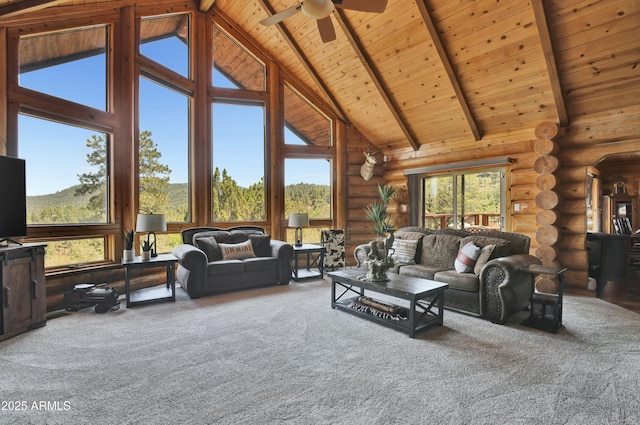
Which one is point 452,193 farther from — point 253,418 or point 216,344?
point 253,418

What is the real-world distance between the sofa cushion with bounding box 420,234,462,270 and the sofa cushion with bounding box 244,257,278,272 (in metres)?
2.37

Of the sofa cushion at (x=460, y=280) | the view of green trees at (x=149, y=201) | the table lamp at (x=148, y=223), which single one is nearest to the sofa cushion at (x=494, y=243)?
the sofa cushion at (x=460, y=280)

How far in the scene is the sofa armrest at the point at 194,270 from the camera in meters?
4.68

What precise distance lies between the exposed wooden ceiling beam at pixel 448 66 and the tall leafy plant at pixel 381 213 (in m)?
2.13

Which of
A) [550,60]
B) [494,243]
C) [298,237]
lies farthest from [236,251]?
[550,60]

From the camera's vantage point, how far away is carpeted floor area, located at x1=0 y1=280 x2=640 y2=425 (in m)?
2.07

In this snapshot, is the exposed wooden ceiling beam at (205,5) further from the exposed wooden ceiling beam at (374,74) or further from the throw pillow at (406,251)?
the throw pillow at (406,251)

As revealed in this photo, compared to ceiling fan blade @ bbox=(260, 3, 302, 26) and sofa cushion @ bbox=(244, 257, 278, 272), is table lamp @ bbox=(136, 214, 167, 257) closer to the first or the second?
sofa cushion @ bbox=(244, 257, 278, 272)

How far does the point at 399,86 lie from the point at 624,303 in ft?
15.3

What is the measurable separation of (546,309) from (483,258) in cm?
82

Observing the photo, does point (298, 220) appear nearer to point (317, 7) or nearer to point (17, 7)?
point (317, 7)

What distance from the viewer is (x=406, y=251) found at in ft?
16.8

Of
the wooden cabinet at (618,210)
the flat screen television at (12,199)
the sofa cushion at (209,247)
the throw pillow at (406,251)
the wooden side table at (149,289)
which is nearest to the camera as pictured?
the flat screen television at (12,199)

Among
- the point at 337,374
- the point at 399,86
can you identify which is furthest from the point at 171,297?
the point at 399,86
